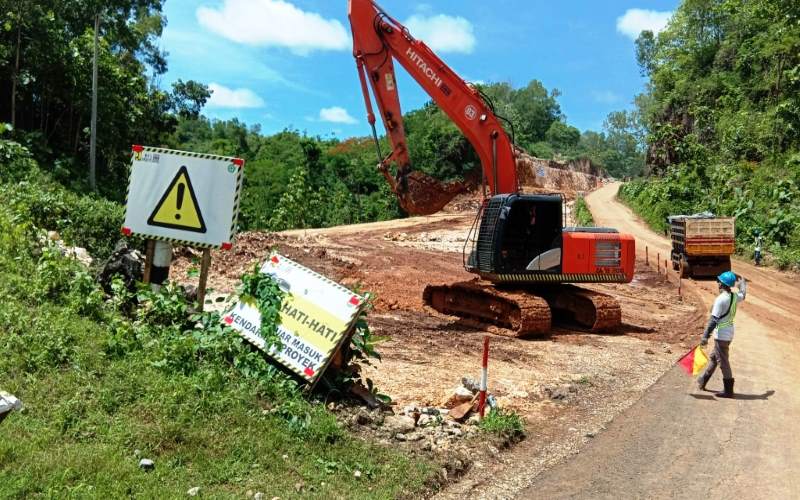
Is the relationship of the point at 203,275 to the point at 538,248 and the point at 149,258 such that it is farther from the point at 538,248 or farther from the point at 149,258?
the point at 538,248

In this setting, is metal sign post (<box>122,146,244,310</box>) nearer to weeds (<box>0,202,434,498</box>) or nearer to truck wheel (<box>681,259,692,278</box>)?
weeds (<box>0,202,434,498</box>)

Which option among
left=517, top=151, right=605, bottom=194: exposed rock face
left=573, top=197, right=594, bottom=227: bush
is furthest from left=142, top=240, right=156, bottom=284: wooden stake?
left=517, top=151, right=605, bottom=194: exposed rock face

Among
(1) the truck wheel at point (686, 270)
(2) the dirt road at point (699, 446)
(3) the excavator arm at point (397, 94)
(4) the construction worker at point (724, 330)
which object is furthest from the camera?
(1) the truck wheel at point (686, 270)

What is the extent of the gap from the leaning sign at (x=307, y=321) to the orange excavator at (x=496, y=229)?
6.10m

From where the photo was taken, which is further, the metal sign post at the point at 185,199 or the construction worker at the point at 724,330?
the construction worker at the point at 724,330

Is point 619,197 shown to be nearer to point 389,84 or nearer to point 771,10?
point 771,10

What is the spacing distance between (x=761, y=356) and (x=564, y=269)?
3624 mm

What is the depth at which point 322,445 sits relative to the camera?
5.61 m

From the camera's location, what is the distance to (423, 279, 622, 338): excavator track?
12.1 metres

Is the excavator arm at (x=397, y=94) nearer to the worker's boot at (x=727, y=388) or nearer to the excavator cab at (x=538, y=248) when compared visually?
the excavator cab at (x=538, y=248)

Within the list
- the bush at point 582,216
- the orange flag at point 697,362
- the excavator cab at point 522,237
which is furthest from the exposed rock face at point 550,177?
the orange flag at point 697,362

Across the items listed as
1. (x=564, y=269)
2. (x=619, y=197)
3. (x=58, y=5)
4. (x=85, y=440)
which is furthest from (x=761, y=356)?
(x=619, y=197)

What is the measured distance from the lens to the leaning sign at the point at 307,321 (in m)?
6.32

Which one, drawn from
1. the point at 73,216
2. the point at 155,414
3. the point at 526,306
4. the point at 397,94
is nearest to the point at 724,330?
the point at 526,306
